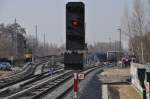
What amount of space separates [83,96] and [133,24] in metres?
54.6

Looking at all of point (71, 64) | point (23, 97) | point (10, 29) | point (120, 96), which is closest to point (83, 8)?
point (71, 64)

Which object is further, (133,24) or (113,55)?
(113,55)

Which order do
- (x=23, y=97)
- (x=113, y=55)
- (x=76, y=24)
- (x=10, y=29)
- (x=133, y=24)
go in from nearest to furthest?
1. (x=76, y=24)
2. (x=23, y=97)
3. (x=133, y=24)
4. (x=113, y=55)
5. (x=10, y=29)

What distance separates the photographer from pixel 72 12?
19.3 meters

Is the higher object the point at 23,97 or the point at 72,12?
the point at 72,12

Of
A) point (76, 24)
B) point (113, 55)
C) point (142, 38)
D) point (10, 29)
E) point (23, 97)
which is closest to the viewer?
point (76, 24)

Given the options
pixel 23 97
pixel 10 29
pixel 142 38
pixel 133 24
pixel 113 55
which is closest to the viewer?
pixel 23 97

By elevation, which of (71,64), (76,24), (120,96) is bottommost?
(120,96)

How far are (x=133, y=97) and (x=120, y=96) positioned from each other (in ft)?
5.69

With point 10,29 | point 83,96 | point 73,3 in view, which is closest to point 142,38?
point 83,96

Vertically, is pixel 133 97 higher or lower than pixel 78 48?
lower

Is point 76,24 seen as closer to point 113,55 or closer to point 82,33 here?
point 82,33

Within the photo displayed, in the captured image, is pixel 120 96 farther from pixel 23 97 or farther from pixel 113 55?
pixel 113 55

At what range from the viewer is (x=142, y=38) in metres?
74.5
